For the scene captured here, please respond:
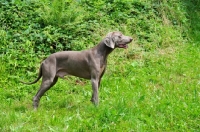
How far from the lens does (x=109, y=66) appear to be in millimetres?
9219

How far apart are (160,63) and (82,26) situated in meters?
2.42

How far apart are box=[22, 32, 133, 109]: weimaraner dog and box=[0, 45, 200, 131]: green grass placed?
1.49 ft

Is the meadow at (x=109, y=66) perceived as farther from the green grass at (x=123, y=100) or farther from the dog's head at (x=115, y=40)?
the dog's head at (x=115, y=40)

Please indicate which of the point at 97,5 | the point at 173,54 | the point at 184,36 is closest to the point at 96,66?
the point at 173,54

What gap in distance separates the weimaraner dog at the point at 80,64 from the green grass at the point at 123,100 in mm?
455

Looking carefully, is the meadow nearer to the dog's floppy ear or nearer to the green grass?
the green grass

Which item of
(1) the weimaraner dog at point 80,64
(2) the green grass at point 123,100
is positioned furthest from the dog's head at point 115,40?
(2) the green grass at point 123,100

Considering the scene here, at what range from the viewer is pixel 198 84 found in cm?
784

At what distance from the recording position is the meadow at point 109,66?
217 inches

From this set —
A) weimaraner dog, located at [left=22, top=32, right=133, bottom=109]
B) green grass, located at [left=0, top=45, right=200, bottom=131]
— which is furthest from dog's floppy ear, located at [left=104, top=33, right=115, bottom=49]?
green grass, located at [left=0, top=45, right=200, bottom=131]

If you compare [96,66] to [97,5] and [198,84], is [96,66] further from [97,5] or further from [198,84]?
[97,5]

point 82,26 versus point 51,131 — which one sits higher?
point 82,26

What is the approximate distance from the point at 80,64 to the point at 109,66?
3.00m

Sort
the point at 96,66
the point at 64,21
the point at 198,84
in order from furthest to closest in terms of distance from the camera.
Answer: the point at 64,21, the point at 198,84, the point at 96,66
